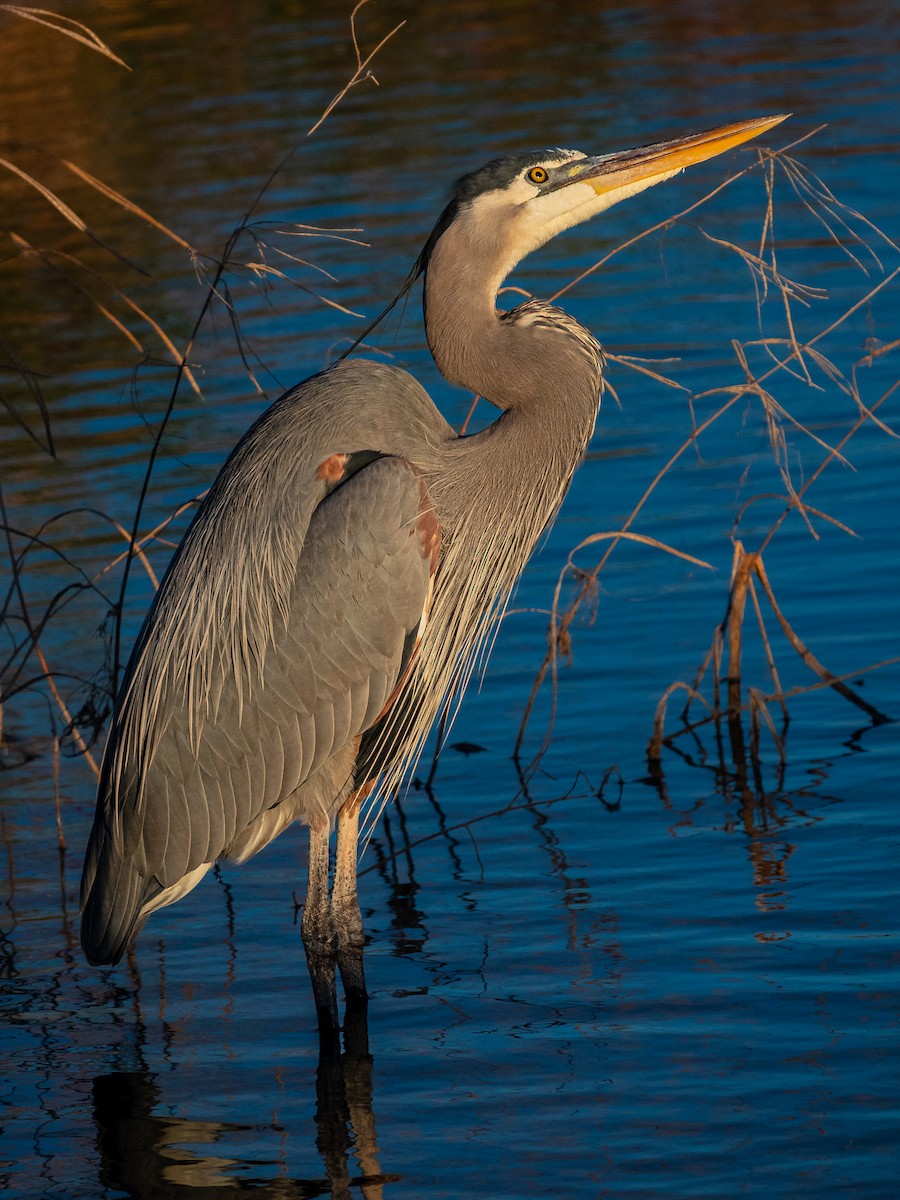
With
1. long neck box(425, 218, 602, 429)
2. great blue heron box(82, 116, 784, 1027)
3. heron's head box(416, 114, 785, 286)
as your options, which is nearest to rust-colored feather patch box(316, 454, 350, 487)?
great blue heron box(82, 116, 784, 1027)

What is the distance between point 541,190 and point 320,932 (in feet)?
8.05

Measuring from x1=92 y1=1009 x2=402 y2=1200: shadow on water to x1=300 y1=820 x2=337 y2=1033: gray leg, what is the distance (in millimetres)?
128

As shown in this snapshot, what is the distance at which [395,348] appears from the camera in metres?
12.4

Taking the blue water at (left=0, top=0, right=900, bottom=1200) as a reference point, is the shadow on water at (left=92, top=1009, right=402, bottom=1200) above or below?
below

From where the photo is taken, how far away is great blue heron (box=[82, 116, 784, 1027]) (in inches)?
209

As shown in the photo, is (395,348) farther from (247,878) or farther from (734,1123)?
(734,1123)

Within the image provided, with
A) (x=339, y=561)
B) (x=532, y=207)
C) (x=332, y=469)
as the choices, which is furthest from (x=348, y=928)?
(x=532, y=207)

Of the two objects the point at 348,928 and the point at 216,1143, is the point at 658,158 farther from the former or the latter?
the point at 216,1143

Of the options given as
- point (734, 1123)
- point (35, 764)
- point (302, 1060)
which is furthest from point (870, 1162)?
point (35, 764)

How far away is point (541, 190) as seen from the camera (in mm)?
5426

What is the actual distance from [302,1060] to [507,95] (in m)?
16.5

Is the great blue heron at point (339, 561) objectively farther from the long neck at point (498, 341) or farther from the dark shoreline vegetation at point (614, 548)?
the dark shoreline vegetation at point (614, 548)

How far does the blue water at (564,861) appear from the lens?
4.98 m

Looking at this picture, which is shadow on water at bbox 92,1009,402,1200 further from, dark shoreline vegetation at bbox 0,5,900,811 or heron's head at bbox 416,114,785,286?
heron's head at bbox 416,114,785,286
